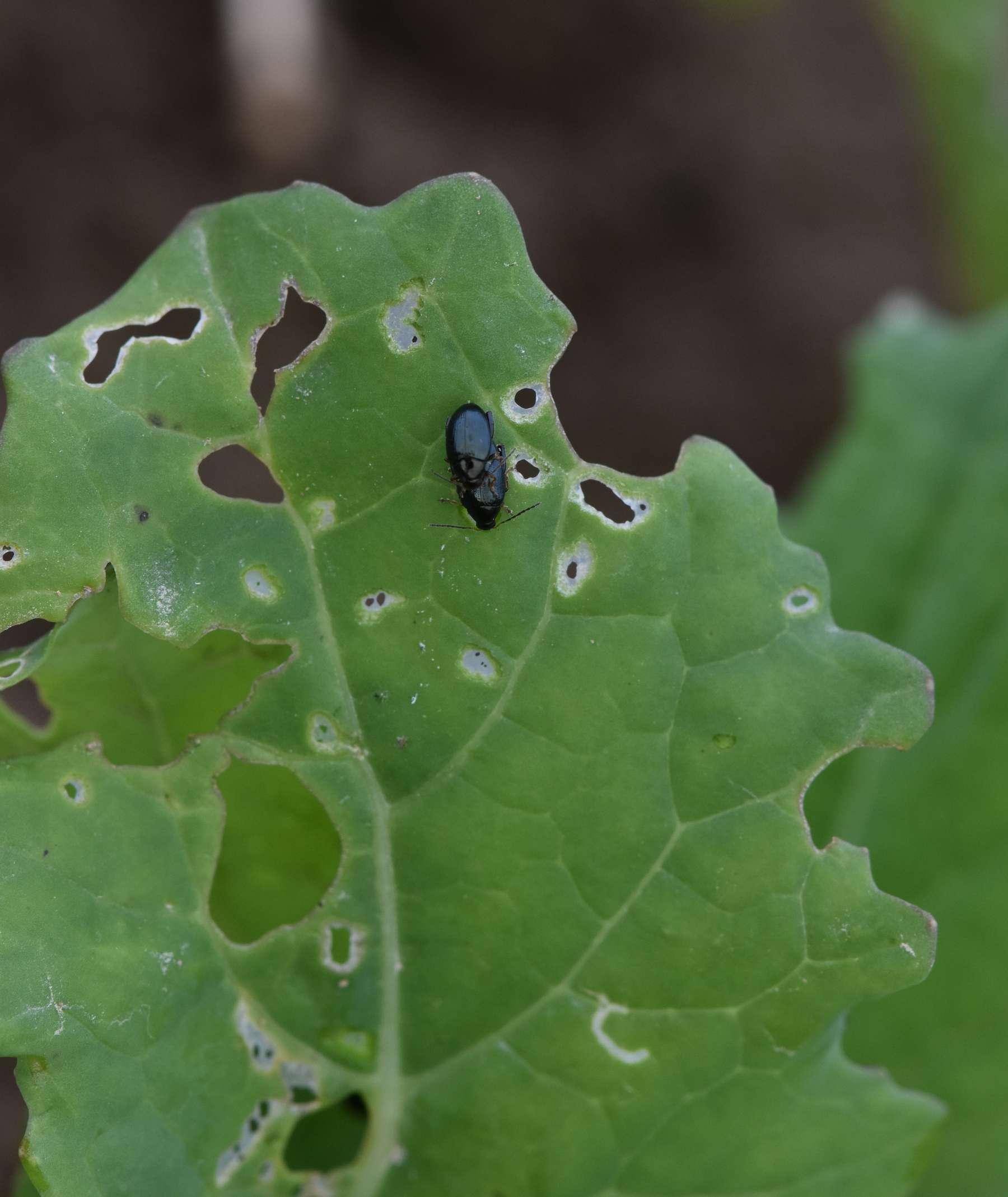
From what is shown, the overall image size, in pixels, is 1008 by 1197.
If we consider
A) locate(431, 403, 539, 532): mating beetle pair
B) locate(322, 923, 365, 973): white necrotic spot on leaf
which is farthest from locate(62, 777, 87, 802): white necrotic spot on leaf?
locate(431, 403, 539, 532): mating beetle pair

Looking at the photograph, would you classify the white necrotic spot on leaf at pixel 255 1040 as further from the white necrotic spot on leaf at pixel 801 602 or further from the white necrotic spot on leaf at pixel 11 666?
the white necrotic spot on leaf at pixel 801 602

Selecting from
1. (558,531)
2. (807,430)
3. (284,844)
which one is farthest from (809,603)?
(807,430)

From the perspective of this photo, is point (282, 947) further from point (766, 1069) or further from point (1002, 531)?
point (1002, 531)

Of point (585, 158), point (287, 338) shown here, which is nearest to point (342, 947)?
point (287, 338)

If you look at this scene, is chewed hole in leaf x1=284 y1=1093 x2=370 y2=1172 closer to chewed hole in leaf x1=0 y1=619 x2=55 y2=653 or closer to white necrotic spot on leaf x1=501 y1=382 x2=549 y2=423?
white necrotic spot on leaf x1=501 y1=382 x2=549 y2=423

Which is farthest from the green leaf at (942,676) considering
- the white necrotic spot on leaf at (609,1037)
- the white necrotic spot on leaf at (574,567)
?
the white necrotic spot on leaf at (574,567)

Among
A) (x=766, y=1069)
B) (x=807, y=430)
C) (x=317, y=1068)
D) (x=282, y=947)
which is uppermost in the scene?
(x=766, y=1069)
